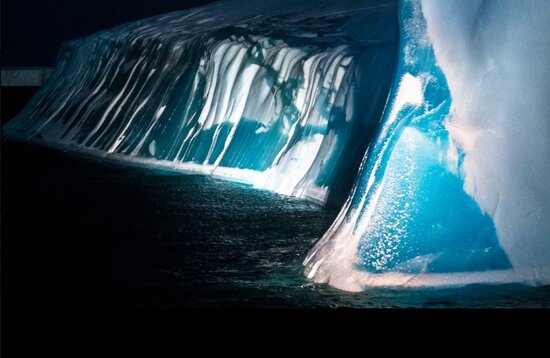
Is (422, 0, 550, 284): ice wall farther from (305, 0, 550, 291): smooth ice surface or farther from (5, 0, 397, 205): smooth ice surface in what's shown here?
(5, 0, 397, 205): smooth ice surface

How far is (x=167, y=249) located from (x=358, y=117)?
734 millimetres

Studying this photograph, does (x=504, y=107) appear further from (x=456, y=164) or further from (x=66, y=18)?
(x=66, y=18)

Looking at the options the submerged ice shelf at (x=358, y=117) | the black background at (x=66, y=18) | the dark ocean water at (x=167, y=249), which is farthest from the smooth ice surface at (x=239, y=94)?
the black background at (x=66, y=18)

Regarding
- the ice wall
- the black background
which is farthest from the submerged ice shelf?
the black background

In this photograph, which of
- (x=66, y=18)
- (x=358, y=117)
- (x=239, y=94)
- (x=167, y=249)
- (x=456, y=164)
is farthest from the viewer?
(x=66, y=18)

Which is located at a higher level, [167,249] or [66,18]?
[66,18]

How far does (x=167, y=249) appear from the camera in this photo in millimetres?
1967

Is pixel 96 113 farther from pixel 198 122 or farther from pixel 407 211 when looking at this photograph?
pixel 407 211

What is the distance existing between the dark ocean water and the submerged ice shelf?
82 mm

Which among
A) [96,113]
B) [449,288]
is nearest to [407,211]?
[449,288]

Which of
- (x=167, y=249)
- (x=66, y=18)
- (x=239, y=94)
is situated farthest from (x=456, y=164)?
(x=66, y=18)

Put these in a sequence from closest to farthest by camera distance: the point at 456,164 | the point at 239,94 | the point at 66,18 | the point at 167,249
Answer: the point at 456,164 → the point at 167,249 → the point at 239,94 → the point at 66,18

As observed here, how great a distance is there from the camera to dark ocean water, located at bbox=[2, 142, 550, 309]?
1550 mm

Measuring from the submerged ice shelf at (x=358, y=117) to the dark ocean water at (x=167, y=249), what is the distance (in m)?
0.08
